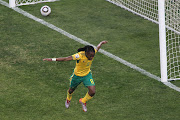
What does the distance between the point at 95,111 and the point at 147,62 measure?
127 inches

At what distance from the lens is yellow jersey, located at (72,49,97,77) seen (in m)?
10.5

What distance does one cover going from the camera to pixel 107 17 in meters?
17.2

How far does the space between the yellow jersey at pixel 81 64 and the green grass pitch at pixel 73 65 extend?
957 millimetres

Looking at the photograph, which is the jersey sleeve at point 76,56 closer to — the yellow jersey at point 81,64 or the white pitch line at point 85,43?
the yellow jersey at point 81,64

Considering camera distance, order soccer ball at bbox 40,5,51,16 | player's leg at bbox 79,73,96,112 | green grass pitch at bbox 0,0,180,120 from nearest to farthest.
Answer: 1. player's leg at bbox 79,73,96,112
2. green grass pitch at bbox 0,0,180,120
3. soccer ball at bbox 40,5,51,16

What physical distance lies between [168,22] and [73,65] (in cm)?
311

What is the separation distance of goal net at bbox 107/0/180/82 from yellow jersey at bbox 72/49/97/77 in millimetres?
2716

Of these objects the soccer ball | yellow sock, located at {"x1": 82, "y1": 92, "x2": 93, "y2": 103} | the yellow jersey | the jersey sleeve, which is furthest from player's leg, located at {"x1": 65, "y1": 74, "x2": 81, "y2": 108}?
the soccer ball

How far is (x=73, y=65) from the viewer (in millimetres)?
13719

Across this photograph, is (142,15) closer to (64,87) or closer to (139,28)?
(139,28)

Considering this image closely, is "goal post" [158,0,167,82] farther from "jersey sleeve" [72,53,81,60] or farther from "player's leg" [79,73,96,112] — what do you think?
"jersey sleeve" [72,53,81,60]

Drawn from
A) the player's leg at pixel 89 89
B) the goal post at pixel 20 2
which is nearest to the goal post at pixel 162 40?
the player's leg at pixel 89 89

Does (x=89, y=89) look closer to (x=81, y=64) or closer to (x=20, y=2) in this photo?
(x=81, y=64)

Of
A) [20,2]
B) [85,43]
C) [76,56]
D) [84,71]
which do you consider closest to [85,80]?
[84,71]
